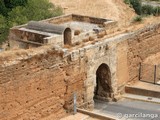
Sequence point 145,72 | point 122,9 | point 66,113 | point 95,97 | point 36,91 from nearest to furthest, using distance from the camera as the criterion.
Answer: point 36,91
point 66,113
point 95,97
point 145,72
point 122,9

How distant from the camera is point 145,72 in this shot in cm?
2336

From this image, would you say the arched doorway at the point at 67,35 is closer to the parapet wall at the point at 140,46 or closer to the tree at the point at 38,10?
the parapet wall at the point at 140,46

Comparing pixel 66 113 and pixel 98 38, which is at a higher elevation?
pixel 98 38

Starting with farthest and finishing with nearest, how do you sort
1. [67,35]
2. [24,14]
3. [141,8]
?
[141,8] < [24,14] < [67,35]

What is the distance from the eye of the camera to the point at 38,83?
16656mm

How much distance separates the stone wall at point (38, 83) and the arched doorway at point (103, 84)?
232 centimetres

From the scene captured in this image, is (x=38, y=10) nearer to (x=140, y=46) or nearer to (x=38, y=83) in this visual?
(x=140, y=46)

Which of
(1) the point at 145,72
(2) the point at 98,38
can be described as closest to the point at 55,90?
(2) the point at 98,38

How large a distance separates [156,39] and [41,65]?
987cm

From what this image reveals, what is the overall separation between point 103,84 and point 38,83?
5.62m

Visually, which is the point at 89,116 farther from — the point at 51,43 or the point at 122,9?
the point at 122,9

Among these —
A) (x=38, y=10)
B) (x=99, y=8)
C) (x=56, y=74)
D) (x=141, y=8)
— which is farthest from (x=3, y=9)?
(x=56, y=74)

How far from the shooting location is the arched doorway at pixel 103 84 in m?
20.9

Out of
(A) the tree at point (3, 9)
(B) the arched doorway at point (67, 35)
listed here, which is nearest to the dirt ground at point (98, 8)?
(A) the tree at point (3, 9)
